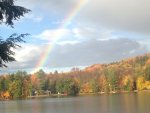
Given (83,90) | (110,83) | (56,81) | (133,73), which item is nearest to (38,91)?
(56,81)

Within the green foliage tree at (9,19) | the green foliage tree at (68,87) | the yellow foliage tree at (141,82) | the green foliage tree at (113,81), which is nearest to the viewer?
the green foliage tree at (9,19)

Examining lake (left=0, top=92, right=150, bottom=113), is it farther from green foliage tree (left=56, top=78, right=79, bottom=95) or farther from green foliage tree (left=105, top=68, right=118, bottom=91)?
green foliage tree (left=105, top=68, right=118, bottom=91)

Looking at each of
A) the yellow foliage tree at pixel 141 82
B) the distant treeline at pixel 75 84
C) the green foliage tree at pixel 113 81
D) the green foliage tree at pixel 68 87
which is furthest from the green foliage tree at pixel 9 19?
the green foliage tree at pixel 113 81

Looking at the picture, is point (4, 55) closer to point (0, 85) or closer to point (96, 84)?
point (0, 85)

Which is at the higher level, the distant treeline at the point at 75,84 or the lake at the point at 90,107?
the distant treeline at the point at 75,84

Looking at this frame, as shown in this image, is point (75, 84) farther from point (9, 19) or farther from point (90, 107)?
point (9, 19)

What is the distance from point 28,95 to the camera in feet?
575

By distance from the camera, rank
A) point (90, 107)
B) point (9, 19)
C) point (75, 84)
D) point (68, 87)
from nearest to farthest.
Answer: point (9, 19) → point (90, 107) → point (68, 87) → point (75, 84)

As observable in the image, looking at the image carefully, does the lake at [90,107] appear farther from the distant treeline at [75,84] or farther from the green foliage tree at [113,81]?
the green foliage tree at [113,81]

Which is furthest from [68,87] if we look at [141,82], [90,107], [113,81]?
[90,107]

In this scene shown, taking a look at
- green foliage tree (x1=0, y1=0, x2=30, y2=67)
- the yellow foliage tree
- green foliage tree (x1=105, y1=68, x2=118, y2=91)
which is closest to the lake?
green foliage tree (x1=0, y1=0, x2=30, y2=67)

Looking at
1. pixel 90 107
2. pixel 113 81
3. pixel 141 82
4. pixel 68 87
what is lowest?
pixel 90 107

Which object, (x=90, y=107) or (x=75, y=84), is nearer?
(x=90, y=107)

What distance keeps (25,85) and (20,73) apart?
20.8 feet
